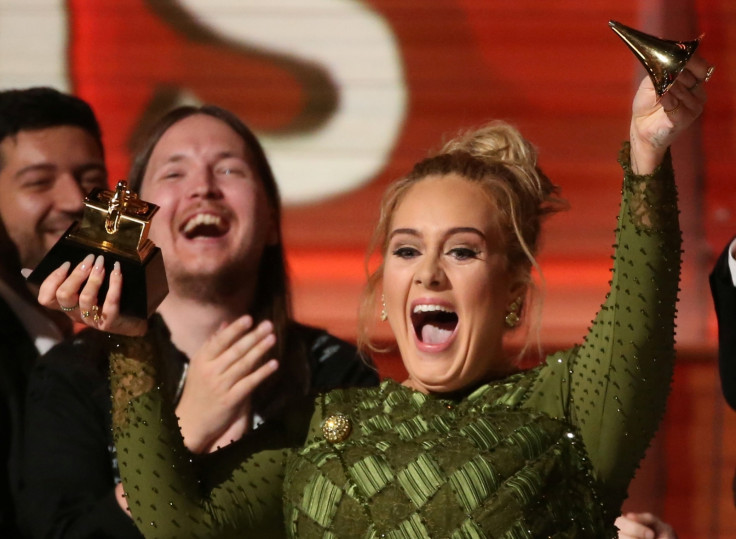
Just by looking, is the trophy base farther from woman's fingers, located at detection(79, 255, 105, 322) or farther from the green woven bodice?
the green woven bodice

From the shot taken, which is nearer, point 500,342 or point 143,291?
point 143,291

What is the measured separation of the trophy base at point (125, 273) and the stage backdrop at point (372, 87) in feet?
6.70

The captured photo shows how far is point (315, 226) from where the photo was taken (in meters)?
3.98

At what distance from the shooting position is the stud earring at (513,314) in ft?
7.11

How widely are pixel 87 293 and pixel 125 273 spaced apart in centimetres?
8

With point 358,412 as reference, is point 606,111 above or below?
above

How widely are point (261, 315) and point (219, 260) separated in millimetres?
189

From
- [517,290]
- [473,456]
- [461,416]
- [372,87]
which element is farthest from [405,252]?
[372,87]

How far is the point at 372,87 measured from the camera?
156 inches

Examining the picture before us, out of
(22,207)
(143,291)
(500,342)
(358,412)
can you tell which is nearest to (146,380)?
(143,291)

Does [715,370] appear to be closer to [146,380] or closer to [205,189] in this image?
[205,189]

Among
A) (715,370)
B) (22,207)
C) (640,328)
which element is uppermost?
(640,328)

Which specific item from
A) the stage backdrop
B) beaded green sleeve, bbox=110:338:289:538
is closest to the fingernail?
beaded green sleeve, bbox=110:338:289:538

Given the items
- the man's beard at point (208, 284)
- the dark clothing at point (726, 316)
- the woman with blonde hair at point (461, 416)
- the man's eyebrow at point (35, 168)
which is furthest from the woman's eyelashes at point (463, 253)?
the man's eyebrow at point (35, 168)
